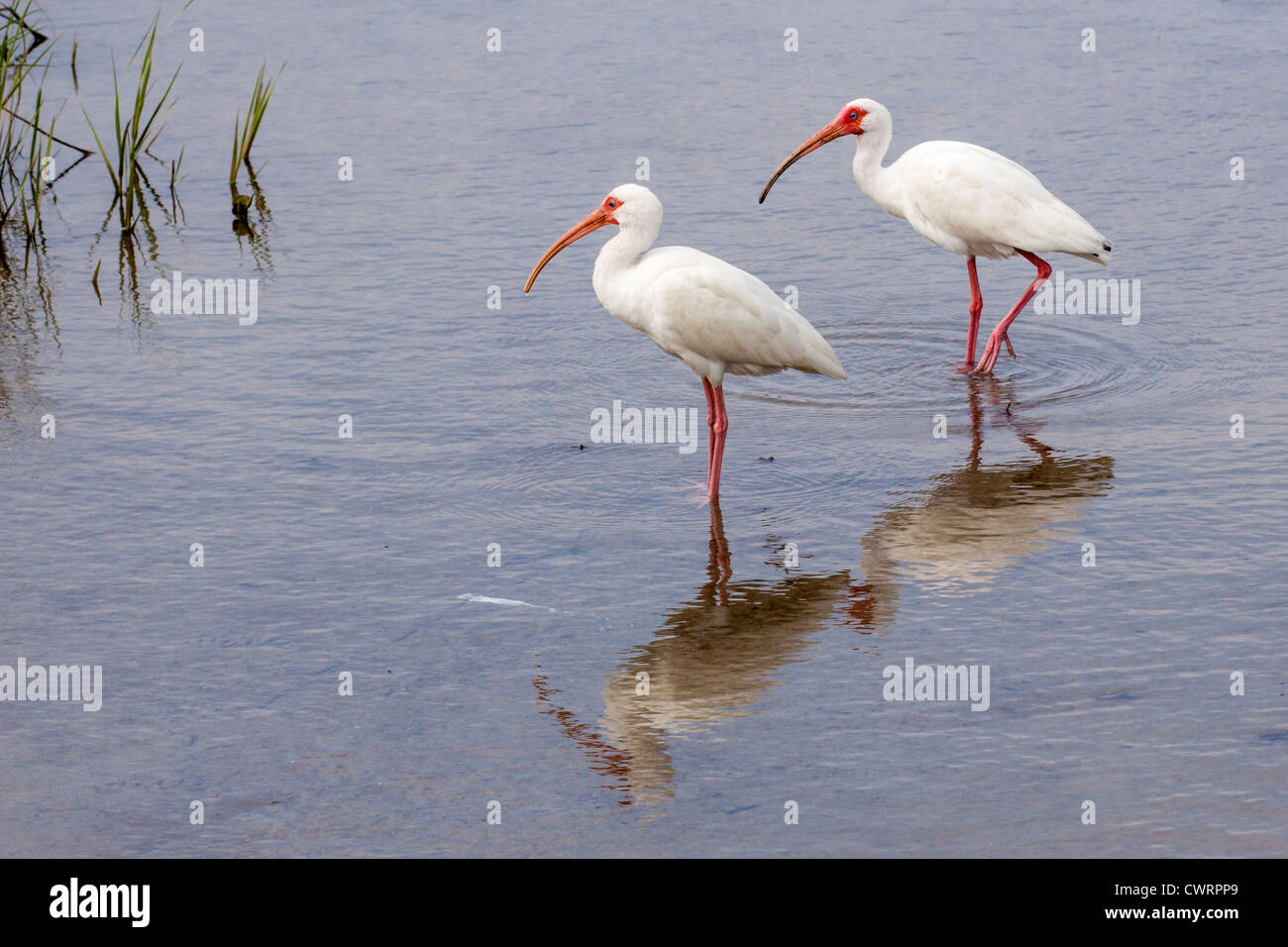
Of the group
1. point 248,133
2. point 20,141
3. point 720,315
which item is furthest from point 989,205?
point 20,141

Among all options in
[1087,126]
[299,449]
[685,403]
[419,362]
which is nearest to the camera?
[299,449]

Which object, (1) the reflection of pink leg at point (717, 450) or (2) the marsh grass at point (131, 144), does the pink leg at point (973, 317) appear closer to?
(1) the reflection of pink leg at point (717, 450)

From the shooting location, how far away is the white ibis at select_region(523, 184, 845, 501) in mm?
8977

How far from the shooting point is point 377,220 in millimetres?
13578

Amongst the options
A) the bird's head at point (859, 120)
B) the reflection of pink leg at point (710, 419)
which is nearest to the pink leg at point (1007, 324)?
the bird's head at point (859, 120)

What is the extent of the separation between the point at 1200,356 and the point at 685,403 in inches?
119

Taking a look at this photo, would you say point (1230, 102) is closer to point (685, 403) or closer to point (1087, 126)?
point (1087, 126)

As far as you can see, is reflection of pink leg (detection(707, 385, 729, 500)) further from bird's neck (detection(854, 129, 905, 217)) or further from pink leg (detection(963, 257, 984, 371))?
bird's neck (detection(854, 129, 905, 217))

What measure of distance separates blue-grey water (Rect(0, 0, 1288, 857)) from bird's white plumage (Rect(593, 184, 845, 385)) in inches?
22.3

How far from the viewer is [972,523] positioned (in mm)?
8453

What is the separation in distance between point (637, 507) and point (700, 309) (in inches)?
41.0

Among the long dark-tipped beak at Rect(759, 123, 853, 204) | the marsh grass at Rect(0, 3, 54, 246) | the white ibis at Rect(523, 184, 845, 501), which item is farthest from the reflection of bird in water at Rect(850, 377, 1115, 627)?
the marsh grass at Rect(0, 3, 54, 246)

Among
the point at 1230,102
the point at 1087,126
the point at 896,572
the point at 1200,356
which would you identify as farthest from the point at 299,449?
the point at 1230,102

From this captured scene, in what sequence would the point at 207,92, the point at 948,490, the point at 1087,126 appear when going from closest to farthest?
the point at 948,490, the point at 1087,126, the point at 207,92
